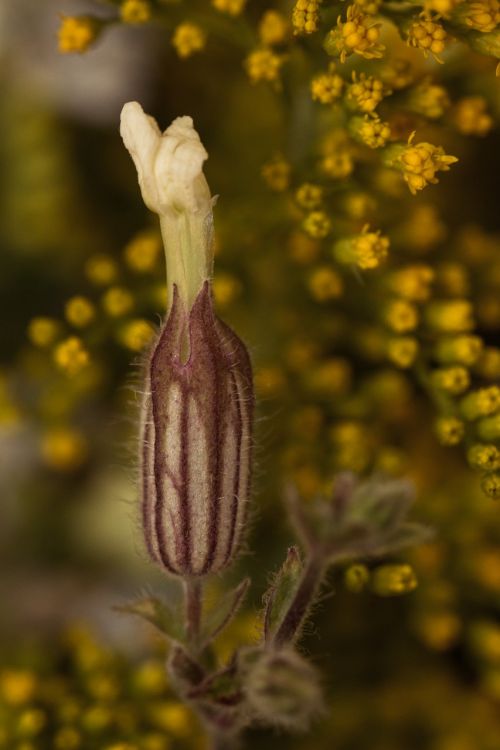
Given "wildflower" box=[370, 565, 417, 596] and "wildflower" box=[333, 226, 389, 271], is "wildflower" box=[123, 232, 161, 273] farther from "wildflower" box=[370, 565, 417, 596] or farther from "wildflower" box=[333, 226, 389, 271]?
"wildflower" box=[370, 565, 417, 596]

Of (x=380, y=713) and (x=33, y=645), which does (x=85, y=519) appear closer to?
(x=33, y=645)

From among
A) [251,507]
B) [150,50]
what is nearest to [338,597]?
[251,507]

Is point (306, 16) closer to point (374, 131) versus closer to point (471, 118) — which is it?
point (374, 131)

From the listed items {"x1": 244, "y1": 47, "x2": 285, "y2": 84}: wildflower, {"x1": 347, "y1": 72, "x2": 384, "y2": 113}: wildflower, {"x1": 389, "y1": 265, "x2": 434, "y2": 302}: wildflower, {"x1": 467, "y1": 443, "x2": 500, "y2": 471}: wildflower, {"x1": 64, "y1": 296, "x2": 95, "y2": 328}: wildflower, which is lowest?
{"x1": 467, "y1": 443, "x2": 500, "y2": 471}: wildflower

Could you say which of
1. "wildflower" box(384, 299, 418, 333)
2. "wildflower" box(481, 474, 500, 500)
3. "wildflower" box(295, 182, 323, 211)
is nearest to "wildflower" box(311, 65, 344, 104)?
"wildflower" box(295, 182, 323, 211)

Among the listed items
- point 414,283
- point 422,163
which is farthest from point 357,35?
point 414,283
